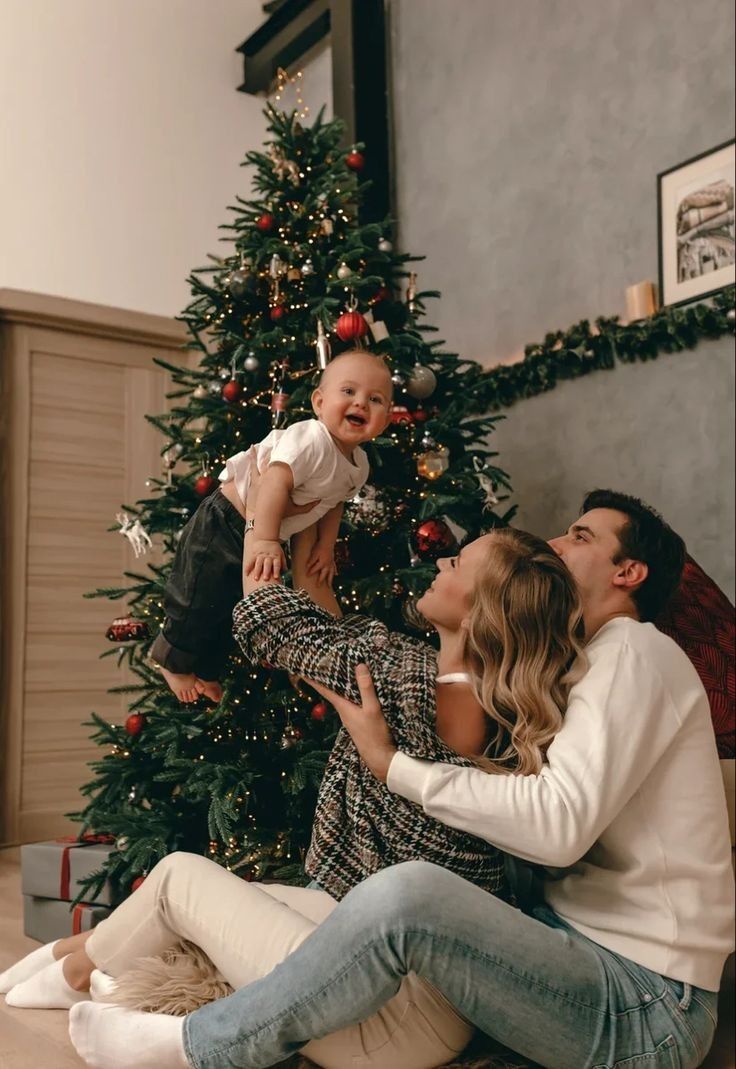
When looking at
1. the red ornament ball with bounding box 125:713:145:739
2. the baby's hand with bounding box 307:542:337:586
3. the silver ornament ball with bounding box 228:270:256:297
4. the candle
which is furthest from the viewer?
the candle

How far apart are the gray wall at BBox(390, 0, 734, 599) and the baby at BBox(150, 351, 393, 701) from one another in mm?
1580

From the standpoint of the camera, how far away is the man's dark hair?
1.81m

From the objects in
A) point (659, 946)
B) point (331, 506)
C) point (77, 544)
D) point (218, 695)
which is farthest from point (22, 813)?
point (659, 946)

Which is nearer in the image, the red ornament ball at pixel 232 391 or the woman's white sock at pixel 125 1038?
the woman's white sock at pixel 125 1038

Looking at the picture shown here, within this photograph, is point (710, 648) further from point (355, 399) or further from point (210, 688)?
point (210, 688)

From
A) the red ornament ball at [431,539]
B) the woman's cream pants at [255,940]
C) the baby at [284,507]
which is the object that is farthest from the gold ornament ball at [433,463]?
the woman's cream pants at [255,940]

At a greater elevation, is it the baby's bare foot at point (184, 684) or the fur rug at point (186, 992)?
the baby's bare foot at point (184, 684)

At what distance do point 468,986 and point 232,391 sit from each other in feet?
5.47

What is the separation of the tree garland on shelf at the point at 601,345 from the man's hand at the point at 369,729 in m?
2.09

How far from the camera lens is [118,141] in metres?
4.54

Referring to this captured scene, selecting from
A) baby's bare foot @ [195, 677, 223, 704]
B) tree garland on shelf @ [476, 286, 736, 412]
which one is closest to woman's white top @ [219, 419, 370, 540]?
baby's bare foot @ [195, 677, 223, 704]

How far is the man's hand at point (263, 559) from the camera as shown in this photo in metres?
1.77

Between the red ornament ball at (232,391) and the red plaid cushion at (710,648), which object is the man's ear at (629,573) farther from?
the red ornament ball at (232,391)

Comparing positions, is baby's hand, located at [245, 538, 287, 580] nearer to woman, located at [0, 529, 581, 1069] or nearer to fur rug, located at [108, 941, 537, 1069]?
woman, located at [0, 529, 581, 1069]
